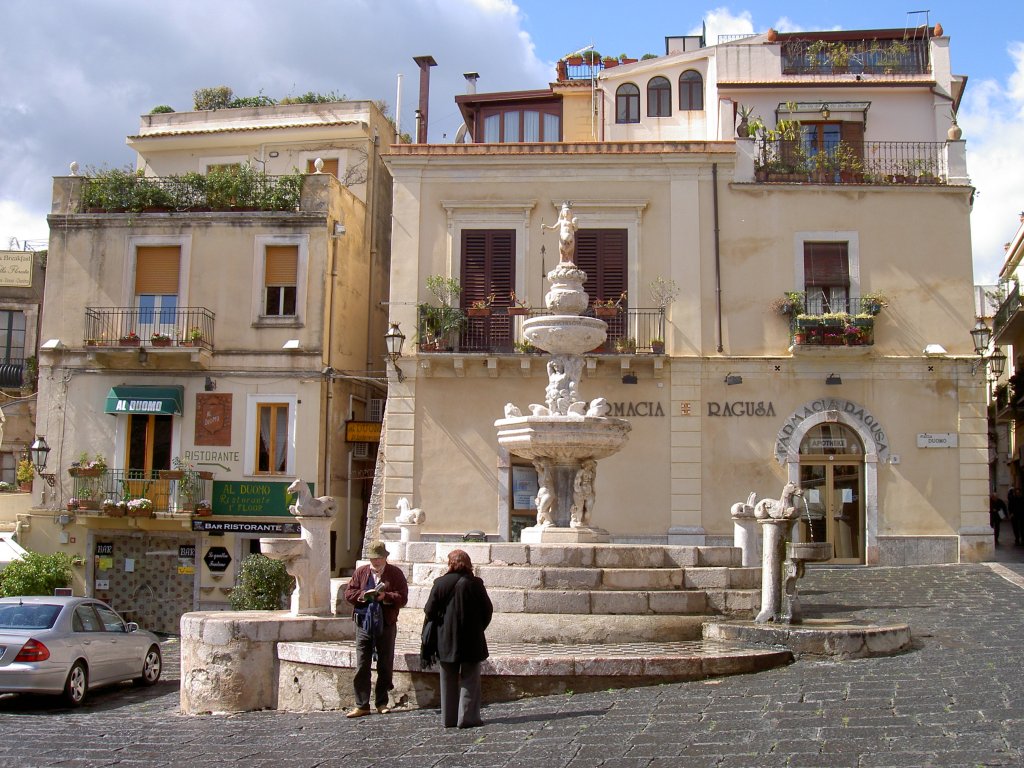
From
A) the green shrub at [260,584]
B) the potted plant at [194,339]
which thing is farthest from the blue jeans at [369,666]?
the potted plant at [194,339]

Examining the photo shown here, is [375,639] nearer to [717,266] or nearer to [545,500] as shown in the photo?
[545,500]

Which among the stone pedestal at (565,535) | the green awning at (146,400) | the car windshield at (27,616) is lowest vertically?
the car windshield at (27,616)

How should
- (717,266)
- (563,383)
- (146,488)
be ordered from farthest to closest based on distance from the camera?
(146,488)
(717,266)
(563,383)

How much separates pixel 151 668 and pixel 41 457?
11.8 m

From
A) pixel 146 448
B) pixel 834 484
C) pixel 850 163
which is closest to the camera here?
pixel 834 484

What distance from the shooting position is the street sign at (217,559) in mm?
24578

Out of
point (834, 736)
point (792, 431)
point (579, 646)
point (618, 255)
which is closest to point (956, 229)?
point (792, 431)

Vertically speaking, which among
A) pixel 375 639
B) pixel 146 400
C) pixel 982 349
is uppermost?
pixel 982 349

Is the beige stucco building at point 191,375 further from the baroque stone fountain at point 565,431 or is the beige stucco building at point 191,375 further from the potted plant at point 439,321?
the baroque stone fountain at point 565,431

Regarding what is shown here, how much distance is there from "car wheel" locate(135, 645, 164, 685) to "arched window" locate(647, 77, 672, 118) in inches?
769

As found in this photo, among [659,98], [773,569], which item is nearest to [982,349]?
[659,98]

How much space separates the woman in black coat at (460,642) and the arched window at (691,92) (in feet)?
73.7

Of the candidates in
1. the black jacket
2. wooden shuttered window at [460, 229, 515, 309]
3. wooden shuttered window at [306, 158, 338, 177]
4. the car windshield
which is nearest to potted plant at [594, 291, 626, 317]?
wooden shuttered window at [460, 229, 515, 309]

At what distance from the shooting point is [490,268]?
24062 millimetres
